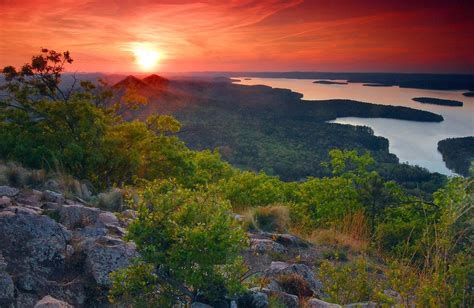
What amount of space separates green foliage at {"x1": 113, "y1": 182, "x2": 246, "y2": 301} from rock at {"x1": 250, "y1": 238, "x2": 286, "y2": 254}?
9.88ft

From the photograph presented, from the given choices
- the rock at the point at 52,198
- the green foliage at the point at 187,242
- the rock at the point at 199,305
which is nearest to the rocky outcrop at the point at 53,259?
the rock at the point at 52,198

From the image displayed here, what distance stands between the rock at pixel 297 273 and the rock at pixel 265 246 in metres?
1.07

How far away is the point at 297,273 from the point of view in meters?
5.48

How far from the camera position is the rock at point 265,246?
22.6 ft

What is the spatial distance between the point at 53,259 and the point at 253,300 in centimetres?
252

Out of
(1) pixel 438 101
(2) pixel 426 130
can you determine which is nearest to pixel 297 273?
(2) pixel 426 130

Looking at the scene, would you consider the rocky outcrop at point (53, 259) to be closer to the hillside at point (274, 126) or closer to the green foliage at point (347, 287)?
the green foliage at point (347, 287)

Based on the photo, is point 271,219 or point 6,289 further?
point 271,219

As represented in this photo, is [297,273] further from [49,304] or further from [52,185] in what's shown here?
[52,185]

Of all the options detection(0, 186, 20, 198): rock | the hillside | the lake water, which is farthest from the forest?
the lake water

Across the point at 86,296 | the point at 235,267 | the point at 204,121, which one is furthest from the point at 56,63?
the point at 204,121

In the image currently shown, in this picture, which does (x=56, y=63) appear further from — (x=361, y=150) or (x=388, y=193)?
(x=361, y=150)

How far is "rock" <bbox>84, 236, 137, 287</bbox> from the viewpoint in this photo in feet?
15.0

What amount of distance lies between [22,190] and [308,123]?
10188cm
